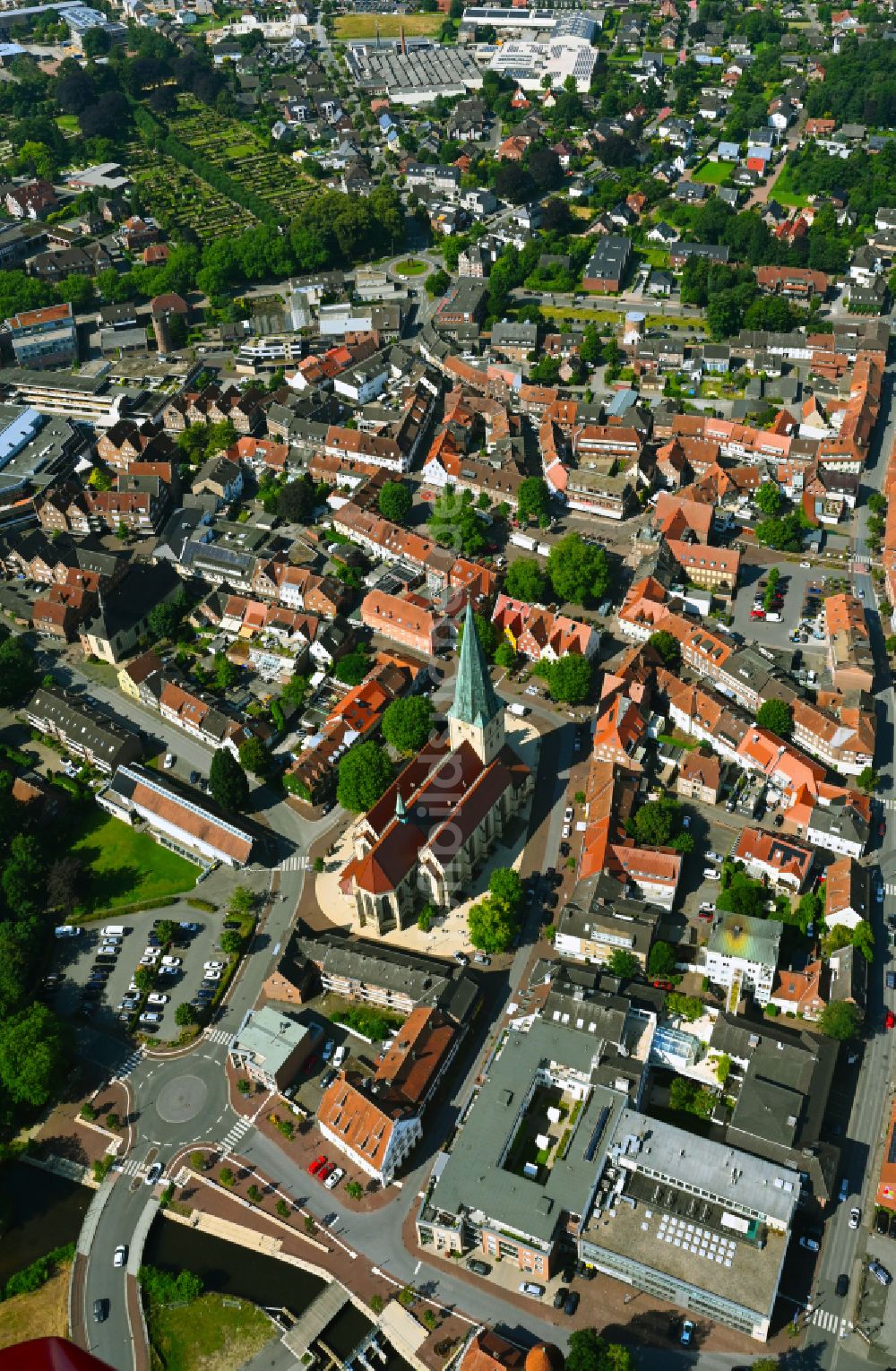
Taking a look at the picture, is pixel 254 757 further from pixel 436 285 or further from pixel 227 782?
pixel 436 285

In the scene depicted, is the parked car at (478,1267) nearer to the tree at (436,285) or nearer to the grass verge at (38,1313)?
the grass verge at (38,1313)

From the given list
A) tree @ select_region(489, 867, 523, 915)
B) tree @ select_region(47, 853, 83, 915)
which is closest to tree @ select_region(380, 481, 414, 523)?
tree @ select_region(489, 867, 523, 915)

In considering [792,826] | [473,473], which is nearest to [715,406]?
[473,473]

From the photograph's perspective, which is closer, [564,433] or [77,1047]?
[77,1047]

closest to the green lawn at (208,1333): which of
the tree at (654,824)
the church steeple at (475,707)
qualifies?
the church steeple at (475,707)

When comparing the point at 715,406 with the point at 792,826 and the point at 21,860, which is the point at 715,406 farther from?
the point at 21,860
